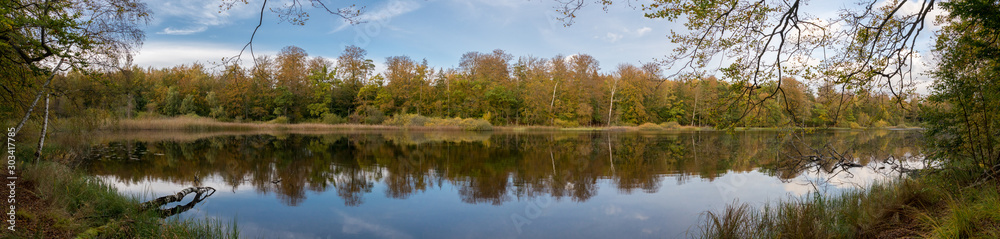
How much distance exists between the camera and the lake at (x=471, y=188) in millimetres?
6492

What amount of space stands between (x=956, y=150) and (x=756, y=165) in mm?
7208

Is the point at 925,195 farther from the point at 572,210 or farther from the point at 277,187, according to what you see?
the point at 277,187

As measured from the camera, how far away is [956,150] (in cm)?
620

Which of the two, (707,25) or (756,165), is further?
(756,165)

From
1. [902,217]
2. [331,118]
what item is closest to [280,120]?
[331,118]

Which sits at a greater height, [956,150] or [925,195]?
[956,150]

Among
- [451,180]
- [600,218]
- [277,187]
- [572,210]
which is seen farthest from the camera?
[451,180]

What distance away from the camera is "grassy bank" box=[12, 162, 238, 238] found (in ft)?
14.6

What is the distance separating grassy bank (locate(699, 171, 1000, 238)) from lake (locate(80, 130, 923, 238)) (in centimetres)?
96

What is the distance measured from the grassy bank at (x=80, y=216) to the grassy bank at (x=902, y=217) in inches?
241

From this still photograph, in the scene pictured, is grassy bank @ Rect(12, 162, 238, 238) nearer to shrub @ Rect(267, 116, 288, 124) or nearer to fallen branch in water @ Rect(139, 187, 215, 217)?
fallen branch in water @ Rect(139, 187, 215, 217)

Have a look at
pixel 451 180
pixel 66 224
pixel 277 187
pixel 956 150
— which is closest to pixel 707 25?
pixel 956 150

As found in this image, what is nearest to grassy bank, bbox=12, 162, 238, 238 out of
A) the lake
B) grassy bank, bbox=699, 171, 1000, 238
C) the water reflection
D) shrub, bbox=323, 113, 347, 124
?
the lake

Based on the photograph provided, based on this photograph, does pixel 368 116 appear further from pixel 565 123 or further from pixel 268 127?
pixel 565 123
